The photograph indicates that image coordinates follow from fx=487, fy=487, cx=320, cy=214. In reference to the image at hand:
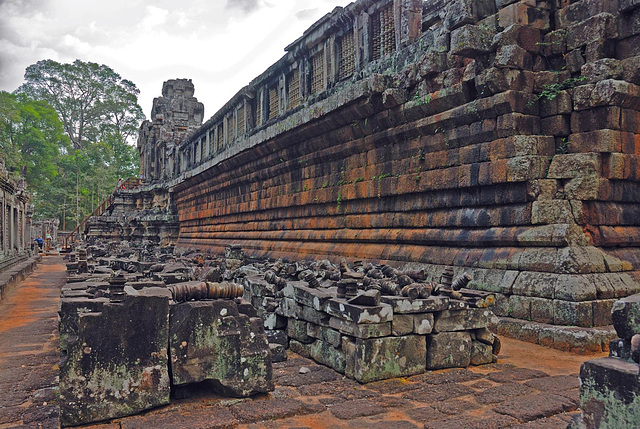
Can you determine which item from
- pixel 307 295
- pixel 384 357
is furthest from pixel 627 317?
pixel 307 295

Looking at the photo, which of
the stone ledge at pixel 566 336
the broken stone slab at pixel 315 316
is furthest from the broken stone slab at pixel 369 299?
the stone ledge at pixel 566 336

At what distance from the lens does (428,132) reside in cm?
772

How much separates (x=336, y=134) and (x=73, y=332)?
7.10 m

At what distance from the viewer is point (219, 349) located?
365 centimetres

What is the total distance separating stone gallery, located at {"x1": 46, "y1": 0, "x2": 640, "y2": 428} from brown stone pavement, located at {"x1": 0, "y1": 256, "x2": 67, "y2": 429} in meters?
0.48

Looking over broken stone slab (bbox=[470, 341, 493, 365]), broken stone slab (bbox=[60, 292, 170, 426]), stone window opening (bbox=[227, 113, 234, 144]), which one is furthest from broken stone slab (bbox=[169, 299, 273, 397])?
stone window opening (bbox=[227, 113, 234, 144])

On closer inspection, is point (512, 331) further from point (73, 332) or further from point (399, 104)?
point (73, 332)

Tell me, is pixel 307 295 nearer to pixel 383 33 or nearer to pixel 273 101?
pixel 383 33

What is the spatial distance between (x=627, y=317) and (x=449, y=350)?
2.48m

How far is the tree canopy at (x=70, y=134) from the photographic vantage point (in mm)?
43938

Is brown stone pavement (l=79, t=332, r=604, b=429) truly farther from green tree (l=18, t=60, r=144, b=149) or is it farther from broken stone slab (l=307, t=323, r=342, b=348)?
green tree (l=18, t=60, r=144, b=149)

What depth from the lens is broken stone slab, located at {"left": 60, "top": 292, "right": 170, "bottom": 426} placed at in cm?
320

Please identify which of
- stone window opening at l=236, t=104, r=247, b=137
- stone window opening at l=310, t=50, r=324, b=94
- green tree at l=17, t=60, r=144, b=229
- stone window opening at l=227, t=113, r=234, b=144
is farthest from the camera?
green tree at l=17, t=60, r=144, b=229

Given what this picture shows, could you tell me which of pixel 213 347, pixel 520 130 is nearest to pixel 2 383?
pixel 213 347
